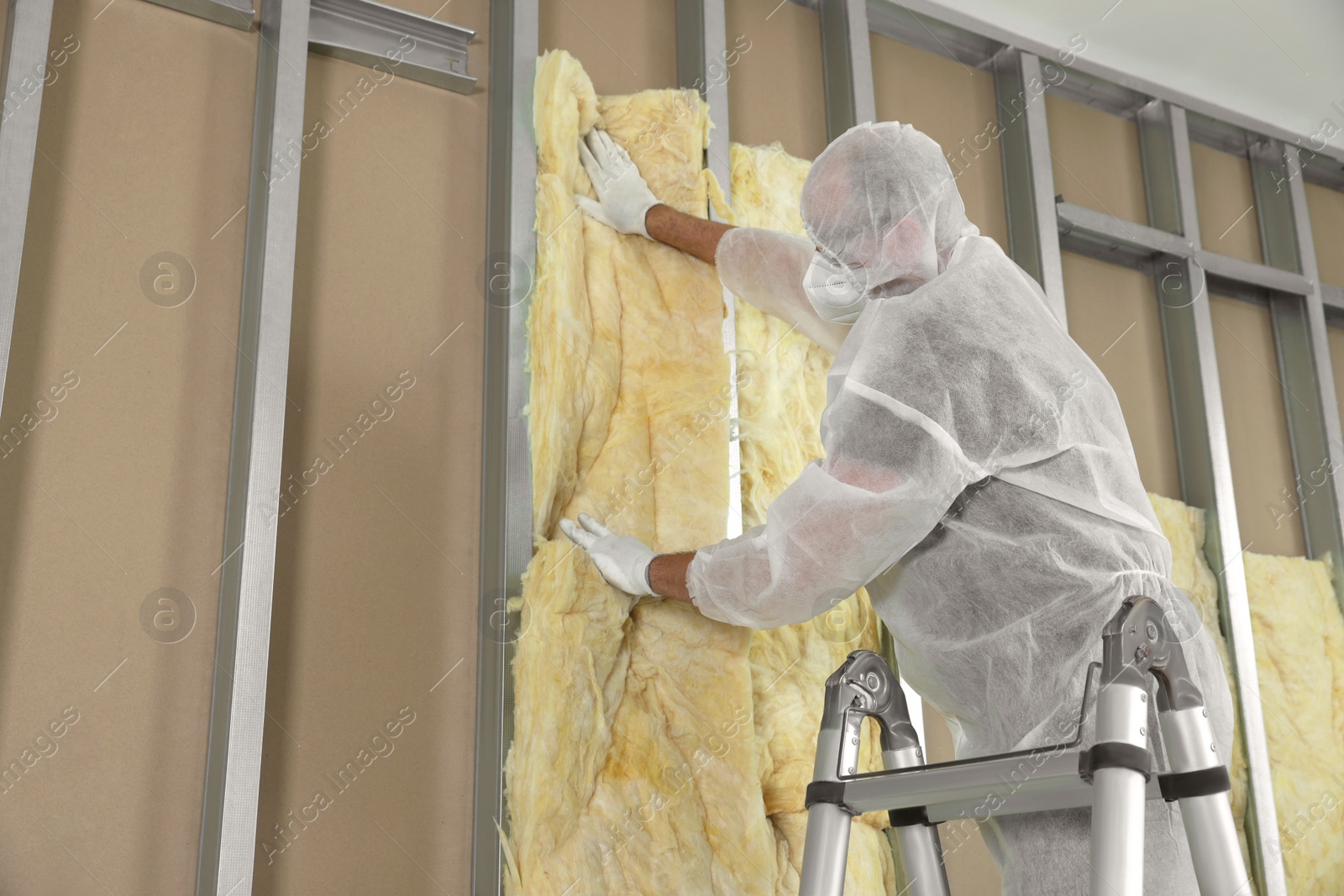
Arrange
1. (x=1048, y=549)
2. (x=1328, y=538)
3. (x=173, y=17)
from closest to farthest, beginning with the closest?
1. (x=1048, y=549)
2. (x=173, y=17)
3. (x=1328, y=538)

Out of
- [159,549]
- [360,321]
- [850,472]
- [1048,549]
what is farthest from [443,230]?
[1048,549]

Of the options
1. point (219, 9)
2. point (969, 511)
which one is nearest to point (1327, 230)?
point (969, 511)

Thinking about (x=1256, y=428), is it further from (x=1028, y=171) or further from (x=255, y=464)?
(x=255, y=464)

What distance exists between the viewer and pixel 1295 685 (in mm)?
2730

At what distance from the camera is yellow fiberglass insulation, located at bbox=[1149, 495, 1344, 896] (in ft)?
8.36

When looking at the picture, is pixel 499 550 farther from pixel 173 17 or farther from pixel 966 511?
pixel 173 17

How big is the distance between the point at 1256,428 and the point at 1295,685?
0.73 meters

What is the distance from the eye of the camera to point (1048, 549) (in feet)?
4.65

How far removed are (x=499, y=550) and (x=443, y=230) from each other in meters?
0.66

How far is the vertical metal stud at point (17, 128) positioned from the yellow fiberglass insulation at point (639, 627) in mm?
820

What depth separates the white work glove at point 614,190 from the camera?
83.9 inches

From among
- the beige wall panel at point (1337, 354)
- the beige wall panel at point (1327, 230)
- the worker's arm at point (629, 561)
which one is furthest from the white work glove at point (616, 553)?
the beige wall panel at point (1327, 230)

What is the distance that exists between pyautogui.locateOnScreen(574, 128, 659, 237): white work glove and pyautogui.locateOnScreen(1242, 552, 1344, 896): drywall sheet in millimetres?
1859

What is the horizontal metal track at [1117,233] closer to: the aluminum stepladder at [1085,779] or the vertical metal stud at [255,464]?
the aluminum stepladder at [1085,779]
